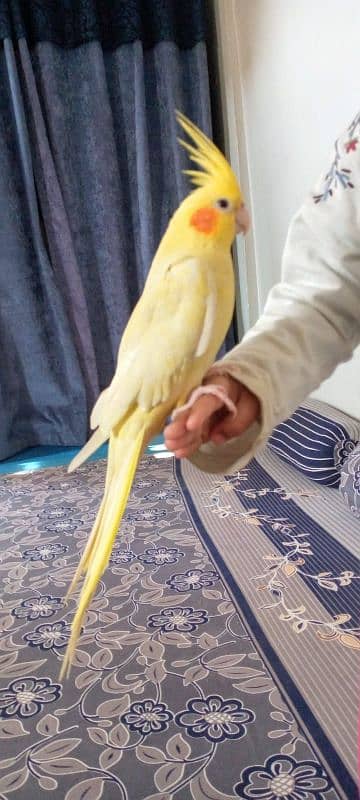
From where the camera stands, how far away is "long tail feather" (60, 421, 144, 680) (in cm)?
52

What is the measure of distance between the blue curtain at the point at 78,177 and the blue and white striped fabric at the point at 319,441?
3.07 ft

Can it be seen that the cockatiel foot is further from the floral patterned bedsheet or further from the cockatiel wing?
the floral patterned bedsheet

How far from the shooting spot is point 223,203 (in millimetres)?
560

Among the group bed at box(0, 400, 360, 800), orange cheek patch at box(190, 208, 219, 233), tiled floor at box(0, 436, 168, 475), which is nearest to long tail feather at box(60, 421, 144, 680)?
orange cheek patch at box(190, 208, 219, 233)

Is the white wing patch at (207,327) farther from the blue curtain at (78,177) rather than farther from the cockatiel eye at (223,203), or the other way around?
the blue curtain at (78,177)

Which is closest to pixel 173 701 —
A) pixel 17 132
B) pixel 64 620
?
pixel 64 620

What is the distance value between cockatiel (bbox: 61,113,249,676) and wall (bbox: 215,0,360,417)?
93 cm

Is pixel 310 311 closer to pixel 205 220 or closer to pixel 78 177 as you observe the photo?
pixel 205 220

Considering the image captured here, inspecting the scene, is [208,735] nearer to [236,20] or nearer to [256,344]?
→ [256,344]

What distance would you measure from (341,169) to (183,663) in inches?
26.9

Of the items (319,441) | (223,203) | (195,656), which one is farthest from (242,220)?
(319,441)

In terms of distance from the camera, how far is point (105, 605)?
1.09 m

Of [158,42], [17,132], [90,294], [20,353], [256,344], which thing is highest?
[158,42]

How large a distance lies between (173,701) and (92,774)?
137 mm
